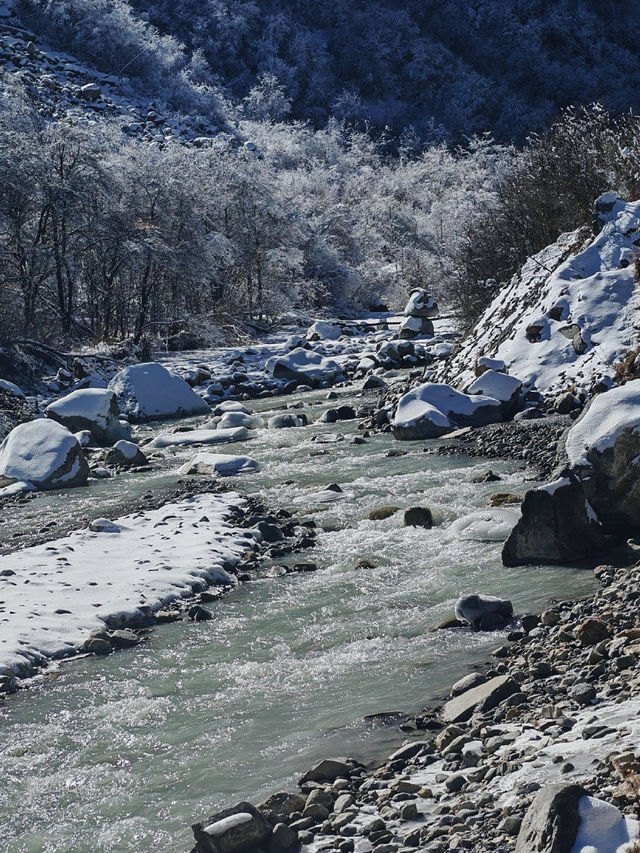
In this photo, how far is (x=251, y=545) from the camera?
970 centimetres

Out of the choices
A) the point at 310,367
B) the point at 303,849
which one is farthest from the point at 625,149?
the point at 303,849

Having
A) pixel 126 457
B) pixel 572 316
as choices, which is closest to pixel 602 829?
pixel 126 457

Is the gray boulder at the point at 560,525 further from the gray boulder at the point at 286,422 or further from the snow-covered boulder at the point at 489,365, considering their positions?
the gray boulder at the point at 286,422

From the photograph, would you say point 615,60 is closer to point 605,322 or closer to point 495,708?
point 605,322

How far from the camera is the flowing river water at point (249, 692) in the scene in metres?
4.74

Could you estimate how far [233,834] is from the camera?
4.02 m

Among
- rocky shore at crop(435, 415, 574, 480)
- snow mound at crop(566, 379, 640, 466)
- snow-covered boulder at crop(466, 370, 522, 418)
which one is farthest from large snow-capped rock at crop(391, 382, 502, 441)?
snow mound at crop(566, 379, 640, 466)

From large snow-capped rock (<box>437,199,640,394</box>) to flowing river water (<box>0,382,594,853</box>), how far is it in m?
5.52

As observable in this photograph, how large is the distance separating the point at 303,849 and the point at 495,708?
1.38 metres

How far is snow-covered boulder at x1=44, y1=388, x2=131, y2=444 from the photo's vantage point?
1711 centimetres

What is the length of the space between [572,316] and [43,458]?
8.26 m

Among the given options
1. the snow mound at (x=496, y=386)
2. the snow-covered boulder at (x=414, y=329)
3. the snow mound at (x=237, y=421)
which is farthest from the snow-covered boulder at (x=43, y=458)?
the snow-covered boulder at (x=414, y=329)

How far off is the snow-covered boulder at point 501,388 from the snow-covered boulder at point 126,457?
5192 millimetres

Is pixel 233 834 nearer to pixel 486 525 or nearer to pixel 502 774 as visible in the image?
pixel 502 774
